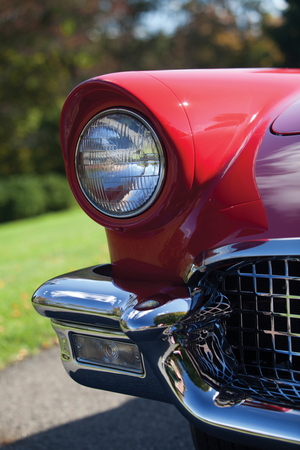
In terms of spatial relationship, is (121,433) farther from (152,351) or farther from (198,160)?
(198,160)

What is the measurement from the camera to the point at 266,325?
1.23m

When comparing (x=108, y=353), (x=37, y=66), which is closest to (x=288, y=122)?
(x=108, y=353)

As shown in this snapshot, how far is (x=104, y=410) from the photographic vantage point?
2199 mm

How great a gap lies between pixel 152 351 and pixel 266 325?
0.35 meters

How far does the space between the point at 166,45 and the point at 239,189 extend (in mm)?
25982

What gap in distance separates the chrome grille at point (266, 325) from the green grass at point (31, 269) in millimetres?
2094

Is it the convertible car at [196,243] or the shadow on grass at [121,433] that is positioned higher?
the convertible car at [196,243]

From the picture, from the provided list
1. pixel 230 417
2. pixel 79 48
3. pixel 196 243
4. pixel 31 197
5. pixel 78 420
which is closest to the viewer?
pixel 230 417

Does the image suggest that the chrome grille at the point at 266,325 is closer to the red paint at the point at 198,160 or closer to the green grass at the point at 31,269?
the red paint at the point at 198,160

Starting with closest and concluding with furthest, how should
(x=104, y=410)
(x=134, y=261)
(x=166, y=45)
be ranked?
(x=134, y=261) → (x=104, y=410) → (x=166, y=45)

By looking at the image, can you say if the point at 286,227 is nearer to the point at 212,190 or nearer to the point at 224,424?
the point at 212,190


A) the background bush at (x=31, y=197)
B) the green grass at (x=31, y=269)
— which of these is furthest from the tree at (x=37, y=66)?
the green grass at (x=31, y=269)

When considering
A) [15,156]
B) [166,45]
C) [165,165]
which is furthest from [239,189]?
[166,45]

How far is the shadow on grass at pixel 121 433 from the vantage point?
1.91m
